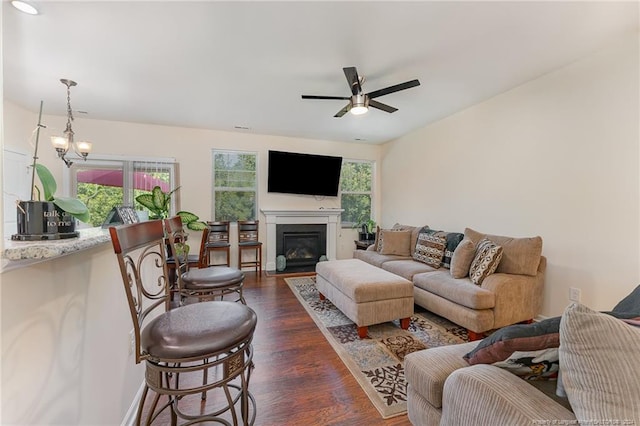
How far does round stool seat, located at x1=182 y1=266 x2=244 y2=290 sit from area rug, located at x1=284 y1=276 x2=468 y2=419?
1074 millimetres

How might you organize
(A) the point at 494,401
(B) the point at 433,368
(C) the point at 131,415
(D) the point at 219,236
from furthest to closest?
(D) the point at 219,236, (C) the point at 131,415, (B) the point at 433,368, (A) the point at 494,401

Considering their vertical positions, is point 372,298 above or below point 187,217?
below

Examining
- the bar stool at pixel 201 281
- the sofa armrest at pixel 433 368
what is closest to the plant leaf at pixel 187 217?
the bar stool at pixel 201 281

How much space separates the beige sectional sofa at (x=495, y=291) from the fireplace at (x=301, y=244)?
8.33ft

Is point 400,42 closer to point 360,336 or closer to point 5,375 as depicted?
point 360,336

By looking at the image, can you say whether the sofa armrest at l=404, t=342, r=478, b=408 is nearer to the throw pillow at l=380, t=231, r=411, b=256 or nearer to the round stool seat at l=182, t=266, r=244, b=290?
the round stool seat at l=182, t=266, r=244, b=290

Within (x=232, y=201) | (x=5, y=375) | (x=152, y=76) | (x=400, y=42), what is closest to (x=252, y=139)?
(x=232, y=201)

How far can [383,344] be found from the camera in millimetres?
2408

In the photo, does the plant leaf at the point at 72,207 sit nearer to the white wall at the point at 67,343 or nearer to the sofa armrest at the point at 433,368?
the white wall at the point at 67,343

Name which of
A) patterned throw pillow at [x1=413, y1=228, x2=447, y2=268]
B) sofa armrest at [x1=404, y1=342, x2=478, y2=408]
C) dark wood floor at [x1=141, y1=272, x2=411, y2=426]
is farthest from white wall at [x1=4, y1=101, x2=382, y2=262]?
sofa armrest at [x1=404, y1=342, x2=478, y2=408]

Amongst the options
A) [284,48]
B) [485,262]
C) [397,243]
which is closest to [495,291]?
[485,262]

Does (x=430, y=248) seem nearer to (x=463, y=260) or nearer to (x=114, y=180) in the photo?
(x=463, y=260)

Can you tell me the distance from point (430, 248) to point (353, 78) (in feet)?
7.70

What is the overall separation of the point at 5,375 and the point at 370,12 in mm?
2474
